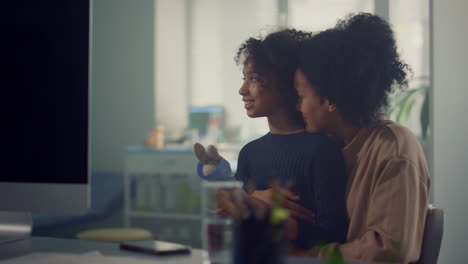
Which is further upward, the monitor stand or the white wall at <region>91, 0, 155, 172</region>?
the white wall at <region>91, 0, 155, 172</region>

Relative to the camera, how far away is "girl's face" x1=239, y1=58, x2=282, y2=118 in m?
1.24

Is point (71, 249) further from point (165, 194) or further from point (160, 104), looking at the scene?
point (160, 104)

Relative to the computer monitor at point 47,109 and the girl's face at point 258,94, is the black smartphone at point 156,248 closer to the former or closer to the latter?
the computer monitor at point 47,109

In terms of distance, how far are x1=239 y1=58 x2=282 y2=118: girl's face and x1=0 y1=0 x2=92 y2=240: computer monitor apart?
427 millimetres

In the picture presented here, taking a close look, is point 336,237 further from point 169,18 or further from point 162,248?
point 169,18

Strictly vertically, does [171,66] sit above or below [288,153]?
above

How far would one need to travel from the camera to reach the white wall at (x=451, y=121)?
1.91 m

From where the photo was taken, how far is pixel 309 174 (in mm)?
1174

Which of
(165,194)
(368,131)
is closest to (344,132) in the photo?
(368,131)

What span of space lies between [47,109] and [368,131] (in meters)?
0.65

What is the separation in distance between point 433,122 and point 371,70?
0.90 meters

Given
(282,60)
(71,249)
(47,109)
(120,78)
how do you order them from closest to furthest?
(47,109), (71,249), (282,60), (120,78)

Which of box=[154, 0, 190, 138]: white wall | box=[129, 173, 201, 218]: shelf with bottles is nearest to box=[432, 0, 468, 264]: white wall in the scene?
box=[129, 173, 201, 218]: shelf with bottles

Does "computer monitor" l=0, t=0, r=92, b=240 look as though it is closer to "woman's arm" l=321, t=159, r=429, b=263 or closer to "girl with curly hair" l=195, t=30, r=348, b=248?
"girl with curly hair" l=195, t=30, r=348, b=248
